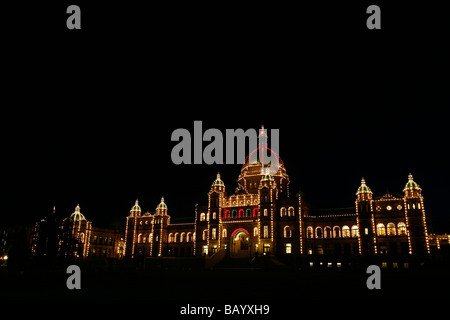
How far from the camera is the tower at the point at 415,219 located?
63.1m

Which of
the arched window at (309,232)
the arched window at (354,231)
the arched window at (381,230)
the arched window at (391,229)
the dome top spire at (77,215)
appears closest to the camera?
the arched window at (391,229)

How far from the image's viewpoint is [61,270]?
4053 cm

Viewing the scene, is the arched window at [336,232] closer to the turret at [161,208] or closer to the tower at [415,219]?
the tower at [415,219]

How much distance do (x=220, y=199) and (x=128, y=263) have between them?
23.0m

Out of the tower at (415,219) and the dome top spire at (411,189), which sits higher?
the dome top spire at (411,189)

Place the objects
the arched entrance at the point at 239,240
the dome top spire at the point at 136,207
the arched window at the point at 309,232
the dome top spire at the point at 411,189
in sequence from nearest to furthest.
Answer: the dome top spire at the point at 411,189 < the arched window at the point at 309,232 < the arched entrance at the point at 239,240 < the dome top spire at the point at 136,207

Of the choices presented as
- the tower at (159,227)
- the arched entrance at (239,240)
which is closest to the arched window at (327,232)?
the arched entrance at (239,240)

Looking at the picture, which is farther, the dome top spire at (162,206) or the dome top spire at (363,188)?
the dome top spire at (162,206)

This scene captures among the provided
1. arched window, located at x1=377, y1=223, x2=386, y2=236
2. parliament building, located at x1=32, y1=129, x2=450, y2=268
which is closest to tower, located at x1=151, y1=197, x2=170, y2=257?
parliament building, located at x1=32, y1=129, x2=450, y2=268

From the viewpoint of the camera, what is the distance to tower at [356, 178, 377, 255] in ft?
220

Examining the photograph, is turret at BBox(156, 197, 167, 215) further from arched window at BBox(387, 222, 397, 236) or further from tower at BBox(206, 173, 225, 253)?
arched window at BBox(387, 222, 397, 236)
